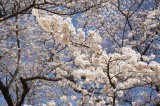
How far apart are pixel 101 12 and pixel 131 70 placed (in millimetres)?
7304

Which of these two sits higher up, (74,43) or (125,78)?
(74,43)

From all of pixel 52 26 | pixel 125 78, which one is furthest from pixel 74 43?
pixel 125 78

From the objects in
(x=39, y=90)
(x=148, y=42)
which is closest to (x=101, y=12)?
(x=148, y=42)

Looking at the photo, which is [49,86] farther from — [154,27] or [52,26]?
[52,26]

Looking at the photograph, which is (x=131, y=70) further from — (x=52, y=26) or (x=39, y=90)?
(x=39, y=90)

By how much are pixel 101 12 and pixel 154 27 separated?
99.0 inches

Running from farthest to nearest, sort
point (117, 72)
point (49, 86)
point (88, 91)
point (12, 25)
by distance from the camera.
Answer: point (49, 86), point (12, 25), point (88, 91), point (117, 72)

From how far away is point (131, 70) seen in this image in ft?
18.1

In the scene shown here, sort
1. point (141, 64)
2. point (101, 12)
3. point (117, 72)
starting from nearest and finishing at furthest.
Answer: point (141, 64) < point (117, 72) < point (101, 12)

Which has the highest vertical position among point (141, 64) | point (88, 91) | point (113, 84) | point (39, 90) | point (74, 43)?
point (74, 43)

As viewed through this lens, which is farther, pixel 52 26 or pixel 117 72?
pixel 117 72

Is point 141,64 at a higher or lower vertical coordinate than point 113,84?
higher

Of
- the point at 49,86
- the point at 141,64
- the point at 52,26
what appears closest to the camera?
the point at 52,26

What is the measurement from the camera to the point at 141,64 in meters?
5.44
